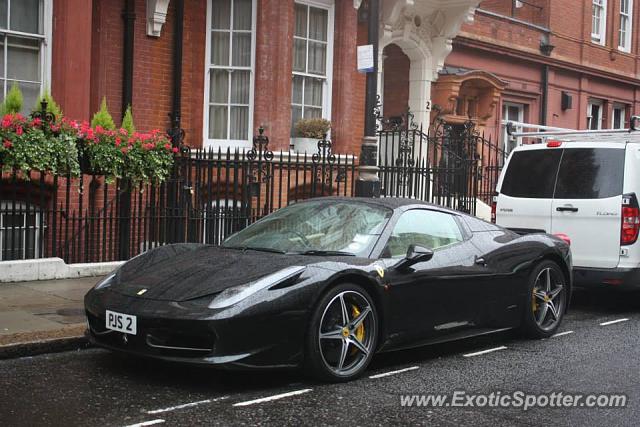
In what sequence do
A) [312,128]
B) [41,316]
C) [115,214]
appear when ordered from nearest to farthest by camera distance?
[41,316] < [115,214] < [312,128]

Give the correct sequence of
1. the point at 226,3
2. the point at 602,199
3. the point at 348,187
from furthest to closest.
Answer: the point at 348,187
the point at 226,3
the point at 602,199

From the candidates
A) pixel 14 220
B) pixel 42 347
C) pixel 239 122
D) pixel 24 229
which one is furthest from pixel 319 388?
pixel 239 122

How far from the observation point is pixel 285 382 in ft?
19.6

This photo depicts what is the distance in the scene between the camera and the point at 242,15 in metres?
14.0

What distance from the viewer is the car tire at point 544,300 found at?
305 inches

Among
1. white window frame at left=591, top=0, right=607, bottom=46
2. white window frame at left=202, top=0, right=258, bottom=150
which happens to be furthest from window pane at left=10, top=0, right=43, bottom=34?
white window frame at left=591, top=0, right=607, bottom=46

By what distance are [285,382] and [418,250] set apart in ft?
4.80

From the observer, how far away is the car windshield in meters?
6.56

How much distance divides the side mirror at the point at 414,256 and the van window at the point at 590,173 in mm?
3831

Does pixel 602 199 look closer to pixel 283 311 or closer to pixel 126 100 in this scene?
pixel 283 311

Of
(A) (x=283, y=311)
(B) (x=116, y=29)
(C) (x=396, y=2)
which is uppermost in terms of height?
(C) (x=396, y=2)

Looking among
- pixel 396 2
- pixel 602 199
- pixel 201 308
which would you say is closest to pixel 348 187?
pixel 396 2

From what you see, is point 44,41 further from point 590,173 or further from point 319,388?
point 319,388

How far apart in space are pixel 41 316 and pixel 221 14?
25.3 feet
